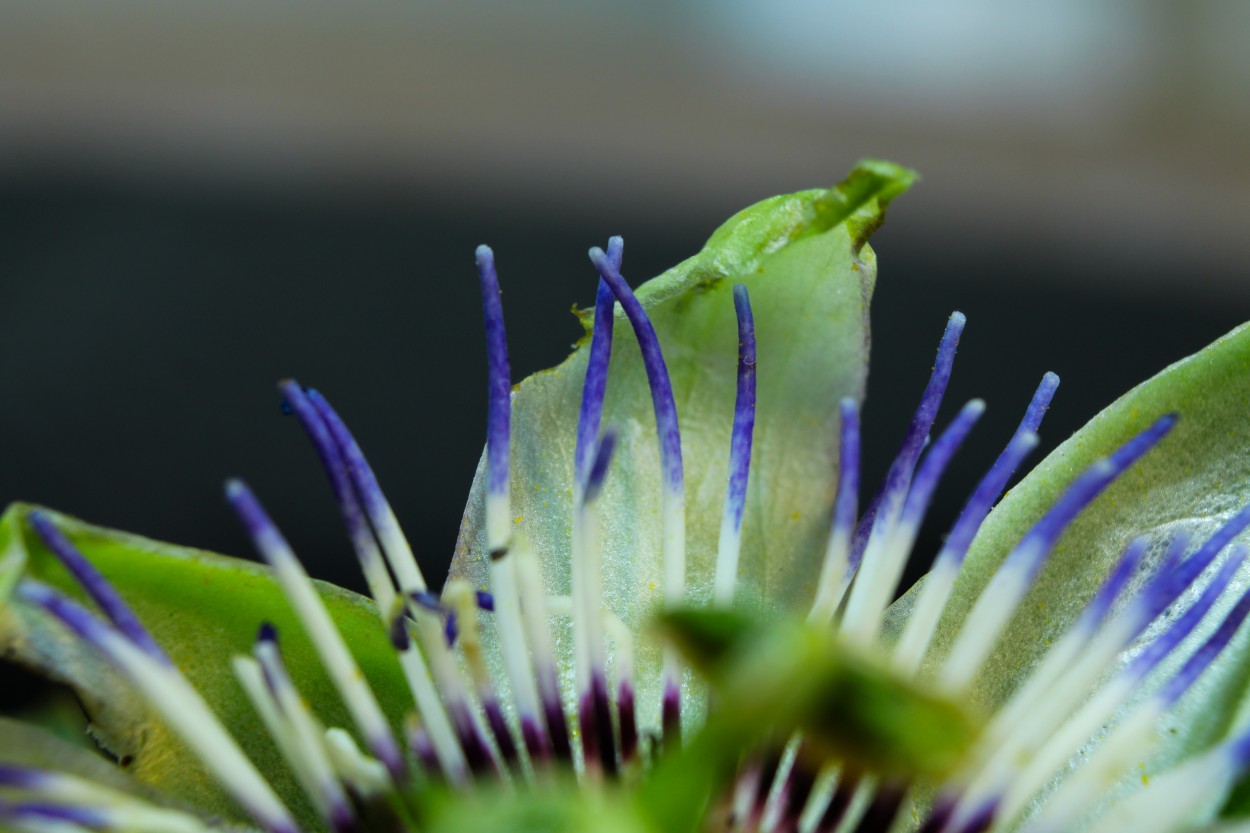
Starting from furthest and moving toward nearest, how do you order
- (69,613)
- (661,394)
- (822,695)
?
1. (661,394)
2. (69,613)
3. (822,695)

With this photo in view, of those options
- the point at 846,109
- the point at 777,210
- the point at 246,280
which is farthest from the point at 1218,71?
the point at 777,210

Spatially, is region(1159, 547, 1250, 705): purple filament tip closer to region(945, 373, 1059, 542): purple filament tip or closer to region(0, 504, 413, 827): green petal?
region(945, 373, 1059, 542): purple filament tip

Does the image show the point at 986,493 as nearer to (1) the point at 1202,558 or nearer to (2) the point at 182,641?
(1) the point at 1202,558

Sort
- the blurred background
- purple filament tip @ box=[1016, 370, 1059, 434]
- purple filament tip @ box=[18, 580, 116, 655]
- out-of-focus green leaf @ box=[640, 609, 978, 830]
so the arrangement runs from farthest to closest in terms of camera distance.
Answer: the blurred background → purple filament tip @ box=[1016, 370, 1059, 434] → purple filament tip @ box=[18, 580, 116, 655] → out-of-focus green leaf @ box=[640, 609, 978, 830]

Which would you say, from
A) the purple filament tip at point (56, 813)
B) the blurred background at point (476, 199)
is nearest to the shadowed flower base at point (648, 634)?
the purple filament tip at point (56, 813)

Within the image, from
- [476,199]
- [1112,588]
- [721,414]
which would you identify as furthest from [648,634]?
[476,199]

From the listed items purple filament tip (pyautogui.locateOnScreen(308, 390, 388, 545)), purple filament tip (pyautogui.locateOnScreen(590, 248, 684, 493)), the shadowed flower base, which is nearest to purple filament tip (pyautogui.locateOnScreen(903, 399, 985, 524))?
the shadowed flower base

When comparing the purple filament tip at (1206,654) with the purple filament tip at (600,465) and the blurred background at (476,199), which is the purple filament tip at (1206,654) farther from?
the blurred background at (476,199)
